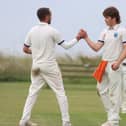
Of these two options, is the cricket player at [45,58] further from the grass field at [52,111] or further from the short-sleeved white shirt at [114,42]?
the grass field at [52,111]

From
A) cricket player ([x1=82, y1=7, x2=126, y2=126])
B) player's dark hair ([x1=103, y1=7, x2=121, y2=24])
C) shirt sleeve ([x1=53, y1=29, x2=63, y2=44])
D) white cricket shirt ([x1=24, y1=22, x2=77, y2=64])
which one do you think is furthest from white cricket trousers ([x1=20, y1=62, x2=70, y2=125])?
player's dark hair ([x1=103, y1=7, x2=121, y2=24])

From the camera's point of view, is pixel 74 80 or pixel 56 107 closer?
pixel 56 107

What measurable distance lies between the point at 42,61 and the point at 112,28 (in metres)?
1.22

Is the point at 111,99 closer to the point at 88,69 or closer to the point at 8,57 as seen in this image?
the point at 88,69

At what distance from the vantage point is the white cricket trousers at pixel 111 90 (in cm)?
1024

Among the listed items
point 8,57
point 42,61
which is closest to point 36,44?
point 42,61

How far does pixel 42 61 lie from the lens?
10.0 meters

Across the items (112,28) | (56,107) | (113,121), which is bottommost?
(56,107)

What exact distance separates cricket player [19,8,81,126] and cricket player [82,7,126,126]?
1.50 ft

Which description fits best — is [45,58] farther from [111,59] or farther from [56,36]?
[111,59]

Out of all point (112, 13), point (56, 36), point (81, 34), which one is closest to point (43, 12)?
point (56, 36)

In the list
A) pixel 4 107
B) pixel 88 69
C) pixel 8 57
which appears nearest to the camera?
pixel 4 107

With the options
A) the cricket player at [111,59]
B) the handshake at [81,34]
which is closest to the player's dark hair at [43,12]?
the handshake at [81,34]

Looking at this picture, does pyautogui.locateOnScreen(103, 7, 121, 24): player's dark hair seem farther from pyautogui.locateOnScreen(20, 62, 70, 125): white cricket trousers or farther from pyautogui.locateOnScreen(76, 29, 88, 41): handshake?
pyautogui.locateOnScreen(20, 62, 70, 125): white cricket trousers
